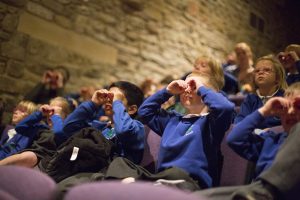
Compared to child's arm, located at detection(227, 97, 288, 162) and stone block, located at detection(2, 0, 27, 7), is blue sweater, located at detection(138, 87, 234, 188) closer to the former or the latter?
child's arm, located at detection(227, 97, 288, 162)

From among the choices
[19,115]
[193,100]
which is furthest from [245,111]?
[19,115]

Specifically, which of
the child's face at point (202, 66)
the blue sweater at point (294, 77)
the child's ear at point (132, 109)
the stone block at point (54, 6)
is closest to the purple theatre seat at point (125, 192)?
the child's ear at point (132, 109)

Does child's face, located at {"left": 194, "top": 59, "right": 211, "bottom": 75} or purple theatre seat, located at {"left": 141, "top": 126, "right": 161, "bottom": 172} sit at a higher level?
child's face, located at {"left": 194, "top": 59, "right": 211, "bottom": 75}

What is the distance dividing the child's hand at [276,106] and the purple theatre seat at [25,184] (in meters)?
0.85

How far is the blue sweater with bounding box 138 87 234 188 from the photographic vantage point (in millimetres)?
1567

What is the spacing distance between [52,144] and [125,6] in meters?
2.58

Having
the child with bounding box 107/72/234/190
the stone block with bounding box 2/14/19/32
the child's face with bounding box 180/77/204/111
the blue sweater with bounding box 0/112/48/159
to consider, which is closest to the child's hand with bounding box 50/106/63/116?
the blue sweater with bounding box 0/112/48/159

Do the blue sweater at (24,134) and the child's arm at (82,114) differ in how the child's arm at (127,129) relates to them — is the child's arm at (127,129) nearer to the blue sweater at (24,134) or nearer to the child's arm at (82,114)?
the child's arm at (82,114)

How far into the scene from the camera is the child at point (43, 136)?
2061 millimetres

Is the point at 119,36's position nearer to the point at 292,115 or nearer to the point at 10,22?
the point at 10,22

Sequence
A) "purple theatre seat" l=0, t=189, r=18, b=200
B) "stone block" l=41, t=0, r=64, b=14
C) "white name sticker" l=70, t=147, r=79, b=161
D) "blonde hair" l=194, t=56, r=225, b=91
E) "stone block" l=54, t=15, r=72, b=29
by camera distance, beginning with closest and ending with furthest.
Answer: "purple theatre seat" l=0, t=189, r=18, b=200
"white name sticker" l=70, t=147, r=79, b=161
"blonde hair" l=194, t=56, r=225, b=91
"stone block" l=41, t=0, r=64, b=14
"stone block" l=54, t=15, r=72, b=29

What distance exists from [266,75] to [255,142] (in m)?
0.66

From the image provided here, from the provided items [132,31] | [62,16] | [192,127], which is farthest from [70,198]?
[132,31]

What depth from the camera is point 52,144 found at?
7.32ft
